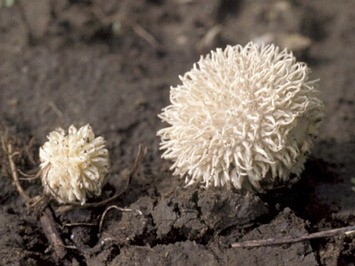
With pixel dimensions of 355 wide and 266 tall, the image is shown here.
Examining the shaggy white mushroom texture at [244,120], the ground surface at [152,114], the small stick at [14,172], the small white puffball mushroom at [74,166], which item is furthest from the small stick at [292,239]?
the small stick at [14,172]

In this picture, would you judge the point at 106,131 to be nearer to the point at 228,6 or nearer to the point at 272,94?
the point at 272,94

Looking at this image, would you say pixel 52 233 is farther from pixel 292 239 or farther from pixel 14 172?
pixel 292 239

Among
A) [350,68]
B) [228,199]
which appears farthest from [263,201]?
[350,68]

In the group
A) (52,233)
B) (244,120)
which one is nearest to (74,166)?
(52,233)

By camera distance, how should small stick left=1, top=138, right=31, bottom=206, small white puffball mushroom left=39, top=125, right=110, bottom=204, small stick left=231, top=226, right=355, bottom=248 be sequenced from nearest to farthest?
small stick left=231, top=226, right=355, bottom=248
small white puffball mushroom left=39, top=125, right=110, bottom=204
small stick left=1, top=138, right=31, bottom=206

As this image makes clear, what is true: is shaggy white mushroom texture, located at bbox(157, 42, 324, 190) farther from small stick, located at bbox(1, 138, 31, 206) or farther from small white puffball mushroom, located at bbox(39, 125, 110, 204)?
small stick, located at bbox(1, 138, 31, 206)

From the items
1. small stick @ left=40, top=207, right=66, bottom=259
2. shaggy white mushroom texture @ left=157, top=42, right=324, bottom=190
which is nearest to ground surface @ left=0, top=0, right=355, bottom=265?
small stick @ left=40, top=207, right=66, bottom=259
